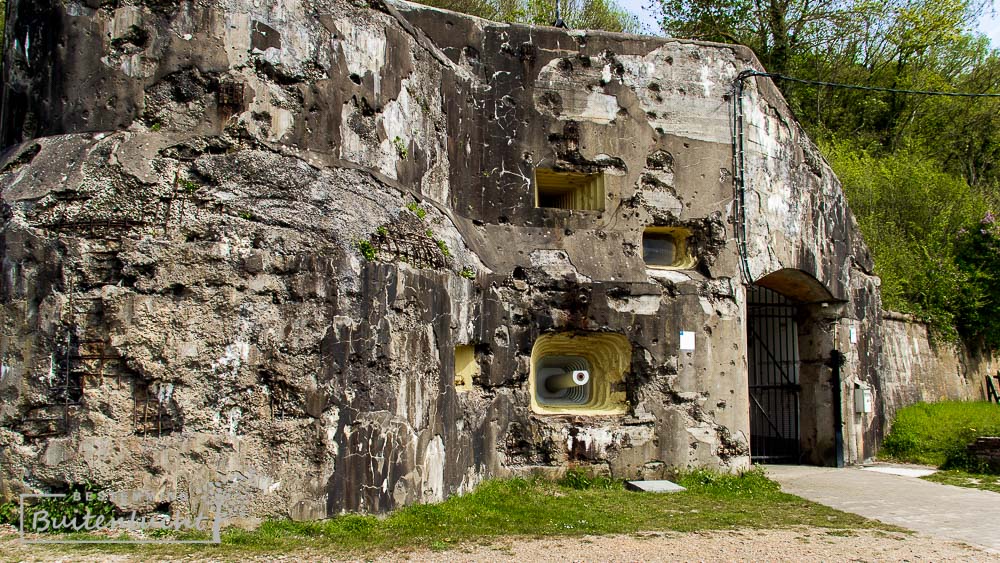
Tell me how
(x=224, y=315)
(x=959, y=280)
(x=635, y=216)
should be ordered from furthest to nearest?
(x=959, y=280)
(x=635, y=216)
(x=224, y=315)

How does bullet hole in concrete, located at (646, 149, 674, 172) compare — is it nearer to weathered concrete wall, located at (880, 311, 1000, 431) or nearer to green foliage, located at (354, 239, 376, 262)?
green foliage, located at (354, 239, 376, 262)

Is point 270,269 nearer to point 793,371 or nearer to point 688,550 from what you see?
point 688,550

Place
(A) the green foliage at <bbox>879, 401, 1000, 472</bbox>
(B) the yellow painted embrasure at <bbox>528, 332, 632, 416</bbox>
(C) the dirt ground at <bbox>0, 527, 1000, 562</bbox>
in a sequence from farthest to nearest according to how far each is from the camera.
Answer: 1. (A) the green foliage at <bbox>879, 401, 1000, 472</bbox>
2. (B) the yellow painted embrasure at <bbox>528, 332, 632, 416</bbox>
3. (C) the dirt ground at <bbox>0, 527, 1000, 562</bbox>

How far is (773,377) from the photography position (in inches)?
525

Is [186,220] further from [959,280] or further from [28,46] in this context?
[959,280]

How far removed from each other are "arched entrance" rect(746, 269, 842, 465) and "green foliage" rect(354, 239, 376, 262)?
6.02 metres

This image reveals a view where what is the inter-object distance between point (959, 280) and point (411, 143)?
41.2ft

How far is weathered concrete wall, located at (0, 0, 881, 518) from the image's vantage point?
6277mm

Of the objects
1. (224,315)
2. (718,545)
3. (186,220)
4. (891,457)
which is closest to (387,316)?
(224,315)

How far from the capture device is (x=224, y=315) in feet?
21.1

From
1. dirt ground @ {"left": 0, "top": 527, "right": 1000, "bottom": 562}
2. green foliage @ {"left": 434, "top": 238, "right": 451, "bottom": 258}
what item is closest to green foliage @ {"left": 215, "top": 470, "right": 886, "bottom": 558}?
dirt ground @ {"left": 0, "top": 527, "right": 1000, "bottom": 562}

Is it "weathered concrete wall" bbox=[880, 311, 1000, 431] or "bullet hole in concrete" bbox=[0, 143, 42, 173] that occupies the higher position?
"bullet hole in concrete" bbox=[0, 143, 42, 173]

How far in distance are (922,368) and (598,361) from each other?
7.69m

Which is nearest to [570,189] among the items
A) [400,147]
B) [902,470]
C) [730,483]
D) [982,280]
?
[400,147]
